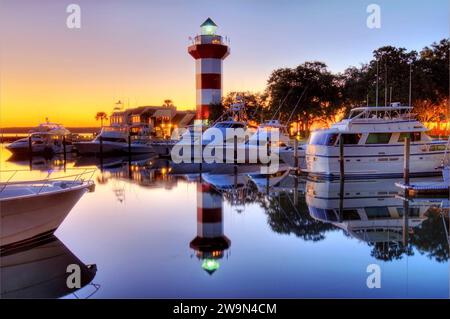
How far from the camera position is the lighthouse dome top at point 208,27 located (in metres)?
52.8

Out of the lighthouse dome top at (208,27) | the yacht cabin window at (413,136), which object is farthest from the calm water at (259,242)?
the lighthouse dome top at (208,27)

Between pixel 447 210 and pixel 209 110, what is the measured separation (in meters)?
36.5

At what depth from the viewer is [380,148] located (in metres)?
23.1

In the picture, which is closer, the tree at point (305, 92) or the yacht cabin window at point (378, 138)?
the yacht cabin window at point (378, 138)

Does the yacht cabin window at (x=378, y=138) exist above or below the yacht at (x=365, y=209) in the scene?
above

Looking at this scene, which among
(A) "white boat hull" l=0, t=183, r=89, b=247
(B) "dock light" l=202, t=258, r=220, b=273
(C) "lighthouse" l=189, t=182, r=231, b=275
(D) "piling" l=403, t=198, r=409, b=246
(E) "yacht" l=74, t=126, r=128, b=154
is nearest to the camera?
(B) "dock light" l=202, t=258, r=220, b=273

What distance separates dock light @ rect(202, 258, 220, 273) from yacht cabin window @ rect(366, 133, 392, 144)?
14.9 metres

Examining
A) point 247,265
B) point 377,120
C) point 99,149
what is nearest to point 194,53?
point 99,149

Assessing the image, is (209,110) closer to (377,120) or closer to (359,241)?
(377,120)

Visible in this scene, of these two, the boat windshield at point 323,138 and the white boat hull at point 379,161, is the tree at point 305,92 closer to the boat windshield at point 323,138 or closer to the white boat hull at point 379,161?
the boat windshield at point 323,138

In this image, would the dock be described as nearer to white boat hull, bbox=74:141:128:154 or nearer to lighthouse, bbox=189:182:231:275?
lighthouse, bbox=189:182:231:275

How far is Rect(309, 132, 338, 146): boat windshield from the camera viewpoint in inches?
913

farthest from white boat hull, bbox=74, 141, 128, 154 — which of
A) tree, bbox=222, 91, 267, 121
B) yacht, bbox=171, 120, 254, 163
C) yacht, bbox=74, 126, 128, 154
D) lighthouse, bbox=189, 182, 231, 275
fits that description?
lighthouse, bbox=189, 182, 231, 275

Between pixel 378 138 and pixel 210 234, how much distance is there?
1299cm
